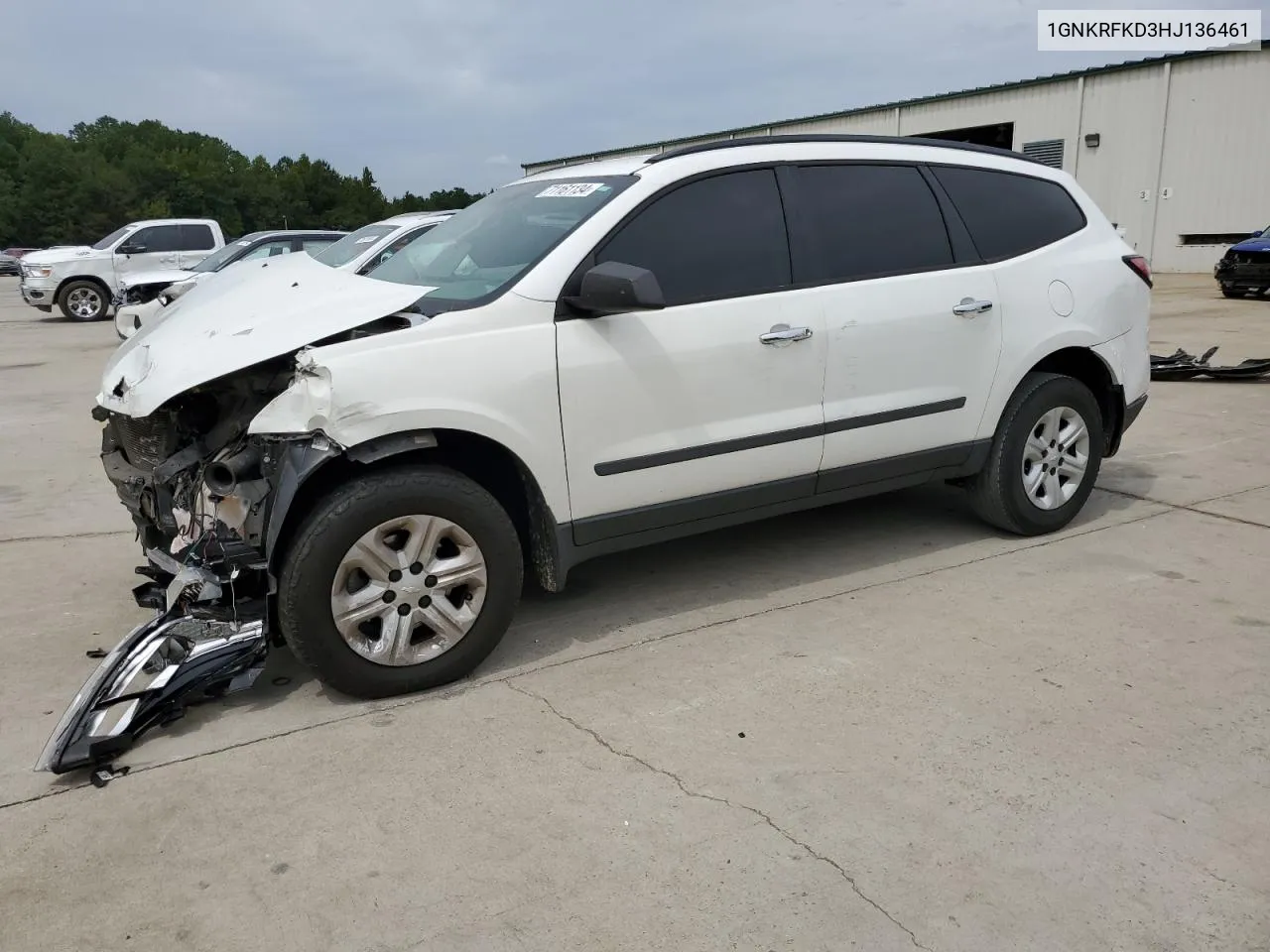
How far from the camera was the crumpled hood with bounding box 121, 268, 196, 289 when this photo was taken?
1709 centimetres

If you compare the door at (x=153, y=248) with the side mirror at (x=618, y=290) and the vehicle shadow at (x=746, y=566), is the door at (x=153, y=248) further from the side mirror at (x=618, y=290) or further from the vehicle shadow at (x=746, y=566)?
the side mirror at (x=618, y=290)

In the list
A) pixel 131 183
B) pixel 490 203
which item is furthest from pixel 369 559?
pixel 131 183

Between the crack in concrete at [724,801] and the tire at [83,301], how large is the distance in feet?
64.1

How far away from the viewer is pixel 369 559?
341cm

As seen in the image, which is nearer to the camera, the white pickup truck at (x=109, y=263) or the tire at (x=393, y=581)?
the tire at (x=393, y=581)

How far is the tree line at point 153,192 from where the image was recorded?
73.4 meters

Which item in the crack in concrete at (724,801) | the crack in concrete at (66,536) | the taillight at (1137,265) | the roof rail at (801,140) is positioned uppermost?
the roof rail at (801,140)

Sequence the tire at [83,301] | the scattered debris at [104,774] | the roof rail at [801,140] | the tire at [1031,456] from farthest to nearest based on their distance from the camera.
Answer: the tire at [83,301] < the tire at [1031,456] < the roof rail at [801,140] < the scattered debris at [104,774]

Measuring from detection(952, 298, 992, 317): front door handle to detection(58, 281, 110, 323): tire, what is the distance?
19.7 meters

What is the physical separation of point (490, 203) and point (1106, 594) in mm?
3283

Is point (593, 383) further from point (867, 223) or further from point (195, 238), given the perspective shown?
point (195, 238)

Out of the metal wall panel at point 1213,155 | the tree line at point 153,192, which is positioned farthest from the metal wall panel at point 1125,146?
the tree line at point 153,192

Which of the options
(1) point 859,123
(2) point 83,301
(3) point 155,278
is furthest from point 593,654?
(1) point 859,123

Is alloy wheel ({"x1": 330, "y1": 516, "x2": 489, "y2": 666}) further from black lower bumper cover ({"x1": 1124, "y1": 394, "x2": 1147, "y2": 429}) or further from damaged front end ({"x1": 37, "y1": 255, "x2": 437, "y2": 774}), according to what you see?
black lower bumper cover ({"x1": 1124, "y1": 394, "x2": 1147, "y2": 429})
